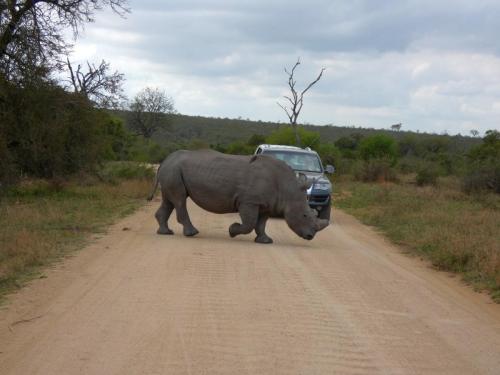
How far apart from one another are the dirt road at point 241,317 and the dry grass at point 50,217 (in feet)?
1.61

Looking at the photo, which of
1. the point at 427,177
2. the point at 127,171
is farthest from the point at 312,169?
the point at 427,177

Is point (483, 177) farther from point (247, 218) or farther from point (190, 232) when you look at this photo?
point (190, 232)

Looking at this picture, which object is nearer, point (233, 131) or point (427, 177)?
point (427, 177)

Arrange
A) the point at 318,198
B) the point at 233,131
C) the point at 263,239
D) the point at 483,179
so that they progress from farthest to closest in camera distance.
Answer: the point at 233,131 < the point at 483,179 < the point at 318,198 < the point at 263,239

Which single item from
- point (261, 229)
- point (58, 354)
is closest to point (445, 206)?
point (261, 229)

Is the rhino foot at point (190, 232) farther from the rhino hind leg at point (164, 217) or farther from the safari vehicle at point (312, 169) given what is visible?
the safari vehicle at point (312, 169)

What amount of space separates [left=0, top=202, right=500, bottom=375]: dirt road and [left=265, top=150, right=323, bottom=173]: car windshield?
7.64 meters

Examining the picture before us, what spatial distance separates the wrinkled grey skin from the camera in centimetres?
1443

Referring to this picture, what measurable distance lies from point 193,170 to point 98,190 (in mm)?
12456

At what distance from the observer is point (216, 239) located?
14.5m

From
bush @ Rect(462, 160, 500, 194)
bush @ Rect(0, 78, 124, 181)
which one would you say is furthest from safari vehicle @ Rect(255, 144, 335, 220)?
bush @ Rect(462, 160, 500, 194)

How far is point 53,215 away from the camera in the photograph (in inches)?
691

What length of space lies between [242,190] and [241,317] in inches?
273

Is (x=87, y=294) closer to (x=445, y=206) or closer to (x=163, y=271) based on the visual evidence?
(x=163, y=271)
